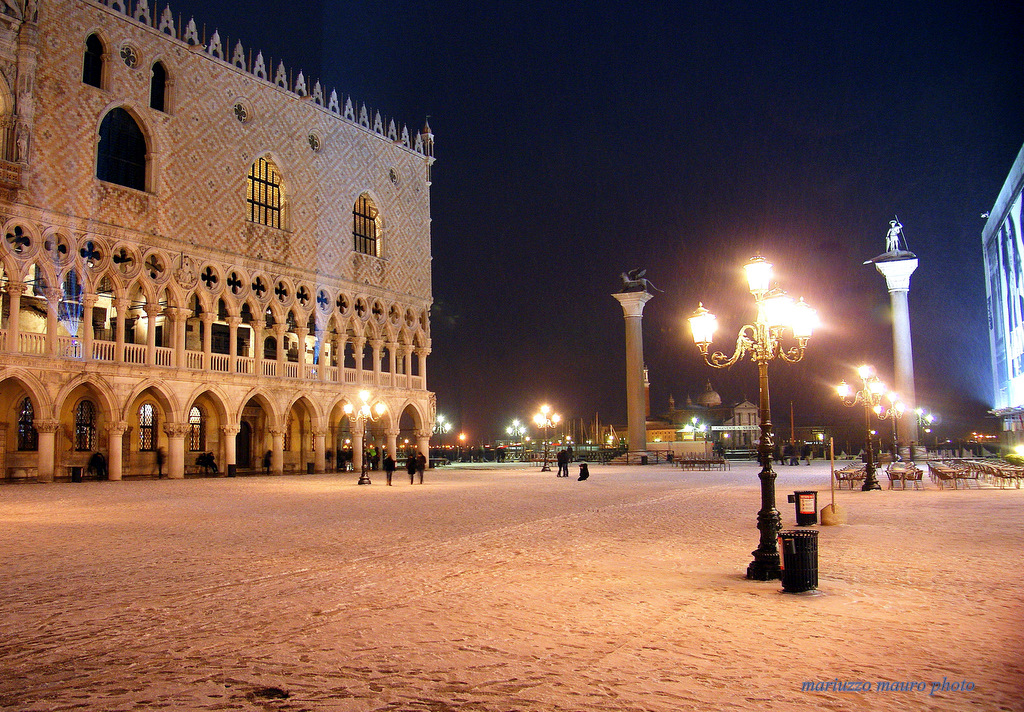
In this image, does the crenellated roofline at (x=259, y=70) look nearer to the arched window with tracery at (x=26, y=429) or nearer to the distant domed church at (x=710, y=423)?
the arched window with tracery at (x=26, y=429)

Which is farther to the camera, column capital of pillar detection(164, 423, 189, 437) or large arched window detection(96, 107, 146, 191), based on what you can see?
column capital of pillar detection(164, 423, 189, 437)

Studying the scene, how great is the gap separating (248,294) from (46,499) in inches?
605

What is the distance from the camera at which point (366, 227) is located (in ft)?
127

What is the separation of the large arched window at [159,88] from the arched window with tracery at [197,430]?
40.3ft

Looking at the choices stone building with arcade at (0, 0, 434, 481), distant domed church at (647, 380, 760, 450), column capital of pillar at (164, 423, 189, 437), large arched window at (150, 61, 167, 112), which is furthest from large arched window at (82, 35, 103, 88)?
distant domed church at (647, 380, 760, 450)

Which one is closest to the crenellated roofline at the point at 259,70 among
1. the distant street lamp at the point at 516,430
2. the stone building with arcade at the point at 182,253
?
the stone building with arcade at the point at 182,253

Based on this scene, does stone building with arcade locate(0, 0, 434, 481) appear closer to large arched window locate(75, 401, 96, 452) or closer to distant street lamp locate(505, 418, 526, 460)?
large arched window locate(75, 401, 96, 452)

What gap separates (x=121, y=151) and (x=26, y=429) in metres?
10.6

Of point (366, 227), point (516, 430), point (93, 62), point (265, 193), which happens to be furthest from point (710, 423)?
point (93, 62)

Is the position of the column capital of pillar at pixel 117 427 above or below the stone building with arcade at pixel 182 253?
below

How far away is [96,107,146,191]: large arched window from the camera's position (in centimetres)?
2750

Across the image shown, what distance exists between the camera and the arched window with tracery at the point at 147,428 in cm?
2989

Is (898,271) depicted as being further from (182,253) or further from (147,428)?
(147,428)

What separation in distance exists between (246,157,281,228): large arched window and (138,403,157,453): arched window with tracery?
9064 mm
